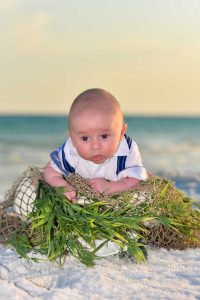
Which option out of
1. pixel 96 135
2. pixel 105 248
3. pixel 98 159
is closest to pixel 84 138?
pixel 96 135

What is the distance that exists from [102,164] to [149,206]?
513 millimetres

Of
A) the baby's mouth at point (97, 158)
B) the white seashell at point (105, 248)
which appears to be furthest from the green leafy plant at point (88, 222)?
the baby's mouth at point (97, 158)

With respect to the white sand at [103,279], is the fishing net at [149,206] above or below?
above

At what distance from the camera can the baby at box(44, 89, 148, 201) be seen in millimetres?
4195

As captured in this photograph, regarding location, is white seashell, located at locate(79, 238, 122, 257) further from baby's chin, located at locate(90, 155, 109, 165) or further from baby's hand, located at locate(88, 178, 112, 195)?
baby's chin, located at locate(90, 155, 109, 165)

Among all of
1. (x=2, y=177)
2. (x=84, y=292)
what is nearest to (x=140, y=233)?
(x=84, y=292)

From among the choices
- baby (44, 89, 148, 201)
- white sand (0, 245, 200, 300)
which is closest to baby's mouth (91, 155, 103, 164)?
baby (44, 89, 148, 201)

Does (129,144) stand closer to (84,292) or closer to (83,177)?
(83,177)

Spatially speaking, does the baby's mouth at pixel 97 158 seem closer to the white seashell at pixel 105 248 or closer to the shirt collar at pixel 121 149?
the shirt collar at pixel 121 149

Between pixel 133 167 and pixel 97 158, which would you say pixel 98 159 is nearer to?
pixel 97 158

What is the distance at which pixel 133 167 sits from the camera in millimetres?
4414

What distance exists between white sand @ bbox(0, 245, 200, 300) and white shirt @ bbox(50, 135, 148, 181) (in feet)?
2.03

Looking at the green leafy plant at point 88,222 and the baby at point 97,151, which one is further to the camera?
the baby at point 97,151

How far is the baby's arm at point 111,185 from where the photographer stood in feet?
13.9
